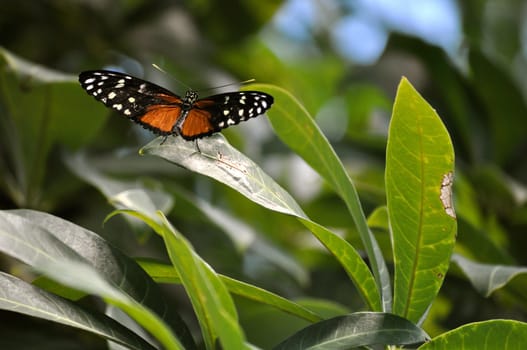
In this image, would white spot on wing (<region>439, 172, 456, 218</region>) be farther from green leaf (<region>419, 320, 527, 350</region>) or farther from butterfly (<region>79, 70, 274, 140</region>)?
butterfly (<region>79, 70, 274, 140</region>)

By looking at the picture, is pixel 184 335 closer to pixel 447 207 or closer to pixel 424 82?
pixel 447 207

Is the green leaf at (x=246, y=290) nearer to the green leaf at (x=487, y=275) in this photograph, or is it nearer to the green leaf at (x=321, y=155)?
the green leaf at (x=321, y=155)

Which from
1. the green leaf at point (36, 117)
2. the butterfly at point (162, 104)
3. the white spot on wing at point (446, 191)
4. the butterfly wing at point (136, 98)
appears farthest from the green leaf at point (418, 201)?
the green leaf at point (36, 117)

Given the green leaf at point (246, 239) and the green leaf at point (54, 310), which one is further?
the green leaf at point (246, 239)

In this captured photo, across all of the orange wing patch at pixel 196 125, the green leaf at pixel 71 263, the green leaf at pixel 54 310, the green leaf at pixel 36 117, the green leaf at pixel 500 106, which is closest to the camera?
the green leaf at pixel 71 263

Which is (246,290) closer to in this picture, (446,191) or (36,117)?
(446,191)

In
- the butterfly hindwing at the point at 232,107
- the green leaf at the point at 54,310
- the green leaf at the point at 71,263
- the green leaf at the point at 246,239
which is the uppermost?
the butterfly hindwing at the point at 232,107

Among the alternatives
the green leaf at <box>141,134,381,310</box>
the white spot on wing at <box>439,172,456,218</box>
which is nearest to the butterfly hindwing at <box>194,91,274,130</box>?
the green leaf at <box>141,134,381,310</box>
